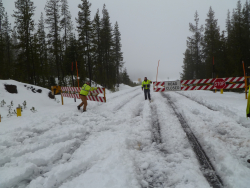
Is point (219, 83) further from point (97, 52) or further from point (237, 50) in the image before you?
point (97, 52)

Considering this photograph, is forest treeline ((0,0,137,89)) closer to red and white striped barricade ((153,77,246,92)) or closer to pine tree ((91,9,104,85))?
pine tree ((91,9,104,85))

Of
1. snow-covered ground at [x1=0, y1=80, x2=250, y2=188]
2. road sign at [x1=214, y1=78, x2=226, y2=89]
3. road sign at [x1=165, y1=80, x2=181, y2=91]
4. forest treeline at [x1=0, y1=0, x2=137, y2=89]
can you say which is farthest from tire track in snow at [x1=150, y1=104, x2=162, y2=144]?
forest treeline at [x1=0, y1=0, x2=137, y2=89]

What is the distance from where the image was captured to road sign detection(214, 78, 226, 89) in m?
10.7

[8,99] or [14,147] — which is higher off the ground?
[8,99]

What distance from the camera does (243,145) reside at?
11.6 ft

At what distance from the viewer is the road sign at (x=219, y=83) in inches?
422

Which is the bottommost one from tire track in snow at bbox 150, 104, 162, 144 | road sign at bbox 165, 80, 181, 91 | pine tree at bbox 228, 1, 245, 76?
tire track in snow at bbox 150, 104, 162, 144

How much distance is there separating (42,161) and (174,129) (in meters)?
3.76

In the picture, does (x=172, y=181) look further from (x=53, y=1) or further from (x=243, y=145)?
(x=53, y=1)

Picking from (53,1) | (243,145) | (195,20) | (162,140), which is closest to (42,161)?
Answer: (162,140)

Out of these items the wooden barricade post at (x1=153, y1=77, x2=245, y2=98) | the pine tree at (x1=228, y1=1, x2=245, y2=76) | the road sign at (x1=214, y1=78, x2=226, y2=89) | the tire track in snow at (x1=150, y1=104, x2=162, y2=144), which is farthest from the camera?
the pine tree at (x1=228, y1=1, x2=245, y2=76)

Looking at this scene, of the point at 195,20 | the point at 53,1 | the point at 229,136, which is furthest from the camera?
the point at 195,20

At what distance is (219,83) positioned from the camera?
35.8 feet

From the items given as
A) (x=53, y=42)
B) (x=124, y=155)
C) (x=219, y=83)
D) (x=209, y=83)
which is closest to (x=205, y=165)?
(x=124, y=155)
